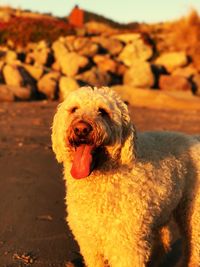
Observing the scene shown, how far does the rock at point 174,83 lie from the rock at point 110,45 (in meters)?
5.04

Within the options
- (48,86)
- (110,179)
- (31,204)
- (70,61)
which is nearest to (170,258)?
(31,204)

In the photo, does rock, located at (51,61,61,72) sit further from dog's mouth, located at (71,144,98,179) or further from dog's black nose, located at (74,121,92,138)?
dog's black nose, located at (74,121,92,138)

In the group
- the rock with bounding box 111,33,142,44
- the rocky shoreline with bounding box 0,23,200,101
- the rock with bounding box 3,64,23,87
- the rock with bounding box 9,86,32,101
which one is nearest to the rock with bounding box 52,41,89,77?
the rocky shoreline with bounding box 0,23,200,101

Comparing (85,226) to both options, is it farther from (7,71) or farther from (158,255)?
(7,71)

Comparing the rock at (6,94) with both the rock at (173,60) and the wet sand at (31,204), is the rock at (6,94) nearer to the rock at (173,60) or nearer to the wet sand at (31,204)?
the wet sand at (31,204)

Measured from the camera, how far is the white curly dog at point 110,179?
4.50 meters

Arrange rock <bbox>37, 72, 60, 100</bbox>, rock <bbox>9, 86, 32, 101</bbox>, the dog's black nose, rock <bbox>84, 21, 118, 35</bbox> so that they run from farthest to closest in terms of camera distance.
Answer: rock <bbox>84, 21, 118, 35</bbox>, rock <bbox>37, 72, 60, 100</bbox>, rock <bbox>9, 86, 32, 101</bbox>, the dog's black nose

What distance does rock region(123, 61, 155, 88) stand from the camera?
22.3 meters

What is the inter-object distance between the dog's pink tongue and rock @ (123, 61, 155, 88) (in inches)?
703

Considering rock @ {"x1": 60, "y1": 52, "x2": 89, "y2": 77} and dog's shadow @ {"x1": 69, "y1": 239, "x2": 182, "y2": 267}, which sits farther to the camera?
rock @ {"x1": 60, "y1": 52, "x2": 89, "y2": 77}

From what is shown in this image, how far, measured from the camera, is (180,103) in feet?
65.2

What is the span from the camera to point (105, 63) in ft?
82.1

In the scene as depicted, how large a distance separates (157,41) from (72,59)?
21.8 feet

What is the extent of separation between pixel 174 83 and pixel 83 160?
59.8 ft
